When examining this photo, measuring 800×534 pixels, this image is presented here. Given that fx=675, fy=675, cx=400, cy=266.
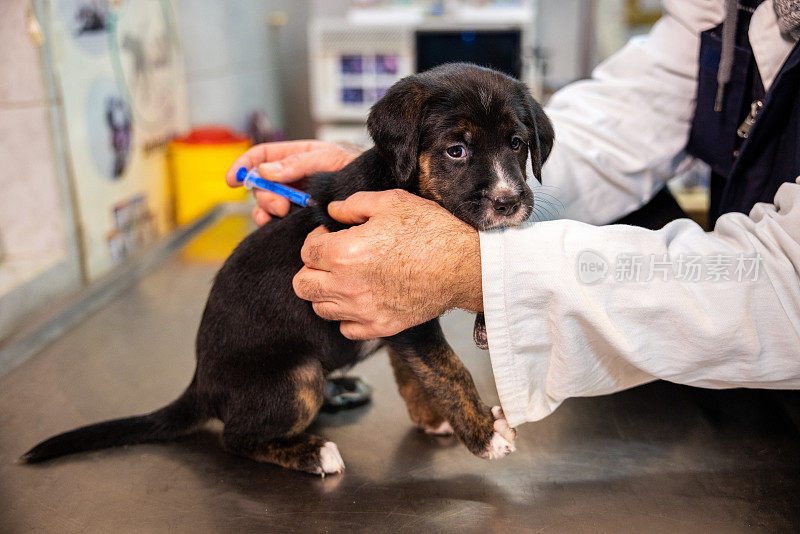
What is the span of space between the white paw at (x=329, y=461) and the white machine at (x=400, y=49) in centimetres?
278

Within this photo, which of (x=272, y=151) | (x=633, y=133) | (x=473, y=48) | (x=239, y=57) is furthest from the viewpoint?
(x=239, y=57)

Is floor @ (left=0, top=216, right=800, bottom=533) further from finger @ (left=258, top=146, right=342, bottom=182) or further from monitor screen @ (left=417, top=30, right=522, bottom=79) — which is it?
monitor screen @ (left=417, top=30, right=522, bottom=79)

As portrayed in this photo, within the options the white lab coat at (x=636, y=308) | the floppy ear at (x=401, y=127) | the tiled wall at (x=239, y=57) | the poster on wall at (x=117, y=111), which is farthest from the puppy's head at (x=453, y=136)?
the tiled wall at (x=239, y=57)

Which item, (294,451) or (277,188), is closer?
(294,451)

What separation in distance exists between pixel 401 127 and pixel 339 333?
42 cm

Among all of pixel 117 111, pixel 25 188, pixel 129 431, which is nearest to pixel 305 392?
pixel 129 431

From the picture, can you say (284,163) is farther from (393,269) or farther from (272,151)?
(393,269)

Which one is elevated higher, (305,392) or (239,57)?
(239,57)

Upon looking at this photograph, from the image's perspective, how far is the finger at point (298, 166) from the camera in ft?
5.16

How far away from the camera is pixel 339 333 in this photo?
133 centimetres

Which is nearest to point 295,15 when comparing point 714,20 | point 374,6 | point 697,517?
point 374,6

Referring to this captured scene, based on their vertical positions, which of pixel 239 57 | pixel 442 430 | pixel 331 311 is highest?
pixel 239 57

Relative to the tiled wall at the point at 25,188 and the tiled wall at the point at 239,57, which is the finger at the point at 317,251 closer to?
the tiled wall at the point at 25,188

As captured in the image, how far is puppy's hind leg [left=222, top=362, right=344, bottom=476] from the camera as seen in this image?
1.25m
